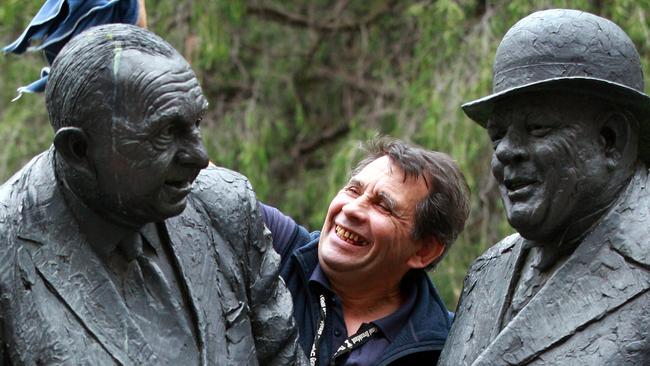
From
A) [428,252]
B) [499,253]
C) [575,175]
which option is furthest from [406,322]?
[575,175]

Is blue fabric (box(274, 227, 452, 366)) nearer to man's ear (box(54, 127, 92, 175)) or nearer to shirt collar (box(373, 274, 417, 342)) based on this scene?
shirt collar (box(373, 274, 417, 342))

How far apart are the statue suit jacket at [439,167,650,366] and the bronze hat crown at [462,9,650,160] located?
0.88 feet

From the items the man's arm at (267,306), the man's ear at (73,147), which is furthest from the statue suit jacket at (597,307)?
the man's ear at (73,147)

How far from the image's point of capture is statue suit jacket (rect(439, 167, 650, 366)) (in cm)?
483

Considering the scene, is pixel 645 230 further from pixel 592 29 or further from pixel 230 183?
pixel 230 183

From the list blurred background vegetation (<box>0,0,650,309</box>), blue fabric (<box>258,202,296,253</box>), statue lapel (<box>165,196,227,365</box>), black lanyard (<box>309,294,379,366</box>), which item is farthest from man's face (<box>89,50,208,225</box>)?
blurred background vegetation (<box>0,0,650,309</box>)

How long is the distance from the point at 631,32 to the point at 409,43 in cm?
192

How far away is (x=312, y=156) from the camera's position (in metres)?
11.7

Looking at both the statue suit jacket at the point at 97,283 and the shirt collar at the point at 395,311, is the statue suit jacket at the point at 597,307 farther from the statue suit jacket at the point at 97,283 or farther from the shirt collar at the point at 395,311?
the shirt collar at the point at 395,311

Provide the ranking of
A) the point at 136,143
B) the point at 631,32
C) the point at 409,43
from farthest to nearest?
1. the point at 409,43
2. the point at 631,32
3. the point at 136,143

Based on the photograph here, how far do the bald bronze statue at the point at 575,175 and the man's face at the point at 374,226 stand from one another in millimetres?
955

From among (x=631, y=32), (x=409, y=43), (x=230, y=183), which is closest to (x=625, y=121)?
(x=230, y=183)

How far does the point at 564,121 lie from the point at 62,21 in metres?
2.05

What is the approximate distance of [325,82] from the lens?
11.8 meters
